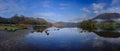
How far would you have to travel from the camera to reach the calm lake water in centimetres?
422

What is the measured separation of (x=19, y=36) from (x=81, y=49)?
4.29 feet

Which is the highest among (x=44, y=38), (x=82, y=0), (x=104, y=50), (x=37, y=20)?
(x=82, y=0)

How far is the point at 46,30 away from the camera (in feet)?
14.3

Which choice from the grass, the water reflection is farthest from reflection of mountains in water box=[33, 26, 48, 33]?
the water reflection

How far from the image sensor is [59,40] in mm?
4277

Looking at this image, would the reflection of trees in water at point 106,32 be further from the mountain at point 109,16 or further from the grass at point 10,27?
the grass at point 10,27

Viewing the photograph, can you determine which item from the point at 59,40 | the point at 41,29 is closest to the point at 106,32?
the point at 59,40

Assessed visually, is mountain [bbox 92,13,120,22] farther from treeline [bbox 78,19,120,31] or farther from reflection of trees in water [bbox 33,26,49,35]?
reflection of trees in water [bbox 33,26,49,35]

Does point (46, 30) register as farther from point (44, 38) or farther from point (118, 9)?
point (118, 9)

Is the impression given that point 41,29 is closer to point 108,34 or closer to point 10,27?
point 10,27

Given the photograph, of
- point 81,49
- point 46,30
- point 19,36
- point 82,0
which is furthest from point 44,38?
point 82,0

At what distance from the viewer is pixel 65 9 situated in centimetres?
438

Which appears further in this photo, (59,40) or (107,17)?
(107,17)

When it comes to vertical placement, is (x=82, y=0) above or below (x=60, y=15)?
above
